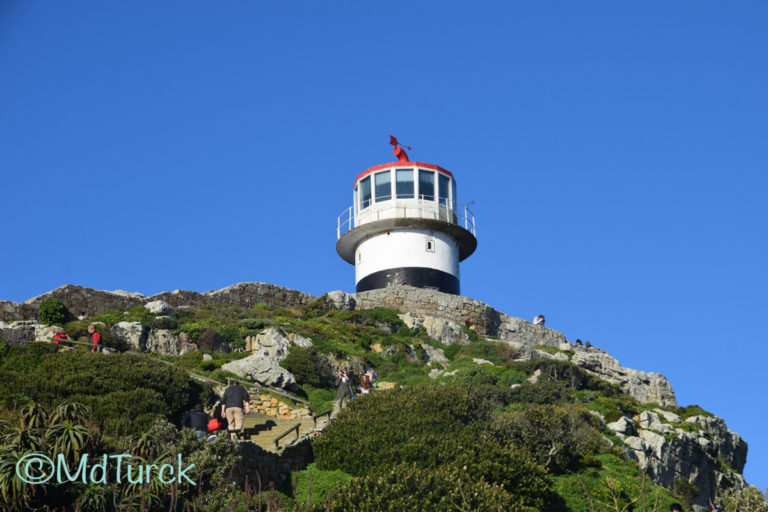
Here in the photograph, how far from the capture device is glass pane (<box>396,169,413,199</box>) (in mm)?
37869

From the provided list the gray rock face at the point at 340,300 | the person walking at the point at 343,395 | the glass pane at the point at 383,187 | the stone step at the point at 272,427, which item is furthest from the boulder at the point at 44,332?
the glass pane at the point at 383,187

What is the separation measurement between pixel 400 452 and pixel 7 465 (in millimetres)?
7965

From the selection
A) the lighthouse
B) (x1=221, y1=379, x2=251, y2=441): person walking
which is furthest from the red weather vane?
(x1=221, y1=379, x2=251, y2=441): person walking

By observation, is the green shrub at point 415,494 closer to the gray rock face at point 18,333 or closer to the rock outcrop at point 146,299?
the gray rock face at point 18,333

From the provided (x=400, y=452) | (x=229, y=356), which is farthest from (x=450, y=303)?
(x=400, y=452)

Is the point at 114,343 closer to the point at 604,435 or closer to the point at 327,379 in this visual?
the point at 327,379

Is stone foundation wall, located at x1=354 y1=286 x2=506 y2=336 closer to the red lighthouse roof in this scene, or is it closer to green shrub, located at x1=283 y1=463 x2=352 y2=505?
the red lighthouse roof

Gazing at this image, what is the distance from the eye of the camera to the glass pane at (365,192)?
38719 mm

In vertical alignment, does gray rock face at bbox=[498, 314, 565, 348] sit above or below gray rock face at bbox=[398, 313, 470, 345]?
above

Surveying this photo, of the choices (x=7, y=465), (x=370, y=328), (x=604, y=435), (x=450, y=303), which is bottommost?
(x=7, y=465)

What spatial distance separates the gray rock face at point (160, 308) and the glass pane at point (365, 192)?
12.4m

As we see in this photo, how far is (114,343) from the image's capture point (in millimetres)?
23672

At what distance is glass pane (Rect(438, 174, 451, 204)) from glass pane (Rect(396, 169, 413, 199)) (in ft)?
4.75

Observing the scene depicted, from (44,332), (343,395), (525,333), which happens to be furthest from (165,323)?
(525,333)
